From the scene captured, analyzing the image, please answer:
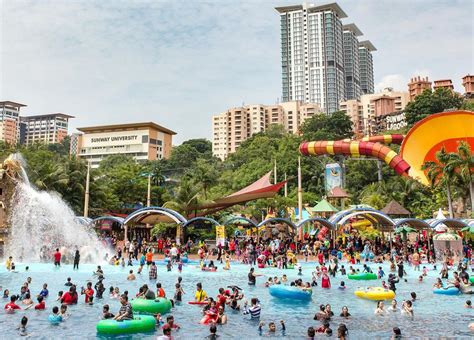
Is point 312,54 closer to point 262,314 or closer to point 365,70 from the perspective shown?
point 365,70

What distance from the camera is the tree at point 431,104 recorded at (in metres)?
89.9

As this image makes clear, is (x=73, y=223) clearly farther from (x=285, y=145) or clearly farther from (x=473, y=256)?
(x=285, y=145)

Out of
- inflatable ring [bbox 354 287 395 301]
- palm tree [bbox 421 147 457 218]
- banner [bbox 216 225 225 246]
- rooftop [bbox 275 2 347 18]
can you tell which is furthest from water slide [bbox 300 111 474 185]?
rooftop [bbox 275 2 347 18]

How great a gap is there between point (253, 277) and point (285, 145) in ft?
207

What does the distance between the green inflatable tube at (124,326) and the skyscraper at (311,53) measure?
153895mm

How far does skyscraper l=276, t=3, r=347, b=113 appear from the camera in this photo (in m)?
162

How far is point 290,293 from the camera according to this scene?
19.4 metres

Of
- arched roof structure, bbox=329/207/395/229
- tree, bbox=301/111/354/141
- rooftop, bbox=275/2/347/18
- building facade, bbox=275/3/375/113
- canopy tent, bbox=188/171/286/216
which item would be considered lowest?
arched roof structure, bbox=329/207/395/229

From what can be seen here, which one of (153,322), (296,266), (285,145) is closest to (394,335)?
(153,322)

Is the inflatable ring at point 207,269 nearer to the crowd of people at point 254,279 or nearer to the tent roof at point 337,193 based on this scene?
the crowd of people at point 254,279

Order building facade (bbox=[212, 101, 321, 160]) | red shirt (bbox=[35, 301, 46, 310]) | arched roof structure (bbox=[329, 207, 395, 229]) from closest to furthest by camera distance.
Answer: red shirt (bbox=[35, 301, 46, 310]) → arched roof structure (bbox=[329, 207, 395, 229]) → building facade (bbox=[212, 101, 321, 160])

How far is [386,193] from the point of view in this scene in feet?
172

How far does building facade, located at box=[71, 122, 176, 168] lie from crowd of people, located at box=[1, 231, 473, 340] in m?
94.1

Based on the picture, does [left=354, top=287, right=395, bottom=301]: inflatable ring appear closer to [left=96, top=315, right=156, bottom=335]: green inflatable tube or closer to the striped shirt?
the striped shirt
